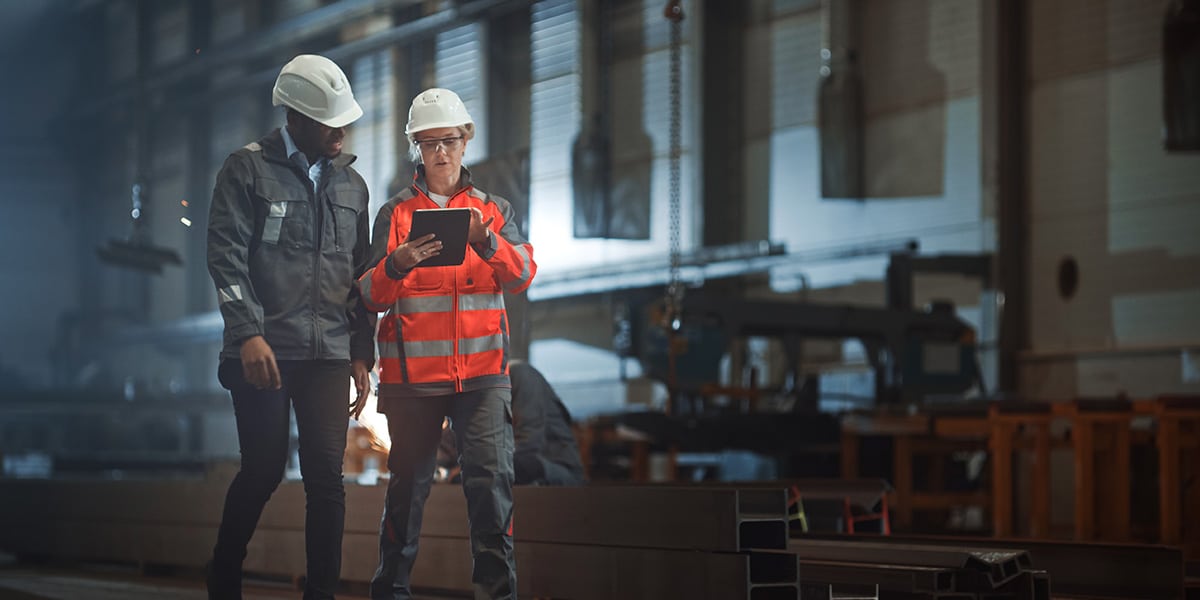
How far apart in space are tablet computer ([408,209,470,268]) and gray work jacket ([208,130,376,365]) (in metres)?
0.23

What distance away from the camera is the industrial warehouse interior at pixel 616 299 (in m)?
3.73

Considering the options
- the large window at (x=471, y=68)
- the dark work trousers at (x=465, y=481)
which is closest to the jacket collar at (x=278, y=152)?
the dark work trousers at (x=465, y=481)

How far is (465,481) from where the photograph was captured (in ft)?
12.2

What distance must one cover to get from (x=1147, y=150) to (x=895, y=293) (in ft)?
6.90

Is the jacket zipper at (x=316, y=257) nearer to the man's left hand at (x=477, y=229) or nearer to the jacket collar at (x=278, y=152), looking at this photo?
the jacket collar at (x=278, y=152)

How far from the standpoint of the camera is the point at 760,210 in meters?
13.4

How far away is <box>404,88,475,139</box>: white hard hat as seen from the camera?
12.2ft

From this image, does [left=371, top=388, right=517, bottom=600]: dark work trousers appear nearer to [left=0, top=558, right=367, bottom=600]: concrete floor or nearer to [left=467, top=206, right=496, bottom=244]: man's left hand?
[left=467, top=206, right=496, bottom=244]: man's left hand

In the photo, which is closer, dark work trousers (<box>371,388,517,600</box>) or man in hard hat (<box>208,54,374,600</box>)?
man in hard hat (<box>208,54,374,600</box>)

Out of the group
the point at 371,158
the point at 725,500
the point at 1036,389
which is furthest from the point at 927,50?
the point at 725,500

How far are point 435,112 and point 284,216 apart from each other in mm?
476

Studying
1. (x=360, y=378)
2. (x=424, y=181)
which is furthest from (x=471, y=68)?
(x=360, y=378)

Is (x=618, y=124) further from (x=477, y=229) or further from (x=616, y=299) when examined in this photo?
(x=477, y=229)

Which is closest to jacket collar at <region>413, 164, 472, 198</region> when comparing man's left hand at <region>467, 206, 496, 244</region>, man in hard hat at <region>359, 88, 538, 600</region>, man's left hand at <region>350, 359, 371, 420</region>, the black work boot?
man in hard hat at <region>359, 88, 538, 600</region>
